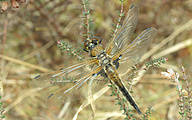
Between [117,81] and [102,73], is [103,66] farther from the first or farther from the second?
[117,81]

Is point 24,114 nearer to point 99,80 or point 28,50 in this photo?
point 28,50

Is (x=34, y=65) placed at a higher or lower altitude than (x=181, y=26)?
higher

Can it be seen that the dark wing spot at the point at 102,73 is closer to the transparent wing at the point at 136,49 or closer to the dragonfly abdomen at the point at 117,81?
the dragonfly abdomen at the point at 117,81

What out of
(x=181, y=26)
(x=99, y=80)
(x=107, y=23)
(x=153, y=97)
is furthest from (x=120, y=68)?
(x=181, y=26)

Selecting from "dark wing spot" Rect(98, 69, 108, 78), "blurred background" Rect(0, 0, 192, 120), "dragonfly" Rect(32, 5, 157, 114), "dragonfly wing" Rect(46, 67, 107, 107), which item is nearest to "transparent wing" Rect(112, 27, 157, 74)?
"dragonfly" Rect(32, 5, 157, 114)

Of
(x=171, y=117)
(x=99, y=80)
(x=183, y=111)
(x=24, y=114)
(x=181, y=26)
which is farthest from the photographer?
(x=181, y=26)

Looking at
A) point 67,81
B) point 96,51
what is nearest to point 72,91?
point 67,81

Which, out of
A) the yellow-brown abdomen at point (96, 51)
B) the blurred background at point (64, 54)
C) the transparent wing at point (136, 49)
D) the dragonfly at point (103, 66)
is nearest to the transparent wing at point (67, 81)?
the dragonfly at point (103, 66)

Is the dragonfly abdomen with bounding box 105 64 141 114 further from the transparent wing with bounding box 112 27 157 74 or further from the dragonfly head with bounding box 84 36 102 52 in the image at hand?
the dragonfly head with bounding box 84 36 102 52
